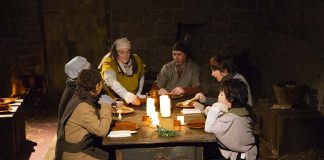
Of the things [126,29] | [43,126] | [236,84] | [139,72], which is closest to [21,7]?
[126,29]

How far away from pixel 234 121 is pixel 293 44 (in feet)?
14.7

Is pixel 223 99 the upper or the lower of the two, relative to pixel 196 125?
upper

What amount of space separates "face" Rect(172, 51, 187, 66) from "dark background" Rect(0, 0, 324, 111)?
3360 mm

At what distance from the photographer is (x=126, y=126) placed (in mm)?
5855

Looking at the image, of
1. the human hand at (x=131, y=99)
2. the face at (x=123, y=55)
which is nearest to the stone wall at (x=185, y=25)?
the face at (x=123, y=55)

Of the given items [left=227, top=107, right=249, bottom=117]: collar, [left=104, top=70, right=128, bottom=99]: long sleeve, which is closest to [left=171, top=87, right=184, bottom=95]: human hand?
[left=104, top=70, right=128, bottom=99]: long sleeve

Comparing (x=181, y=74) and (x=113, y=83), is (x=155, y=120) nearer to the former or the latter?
(x=113, y=83)

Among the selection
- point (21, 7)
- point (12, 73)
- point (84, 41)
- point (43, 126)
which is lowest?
point (43, 126)

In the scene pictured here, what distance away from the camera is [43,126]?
372 inches

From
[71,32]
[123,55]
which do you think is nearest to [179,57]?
[123,55]

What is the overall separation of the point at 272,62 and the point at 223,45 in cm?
130

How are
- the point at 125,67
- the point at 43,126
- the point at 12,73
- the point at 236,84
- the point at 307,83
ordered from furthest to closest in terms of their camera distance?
the point at 12,73 → the point at 43,126 → the point at 307,83 → the point at 125,67 → the point at 236,84

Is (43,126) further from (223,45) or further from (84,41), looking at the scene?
(223,45)

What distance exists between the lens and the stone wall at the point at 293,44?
27.1ft
